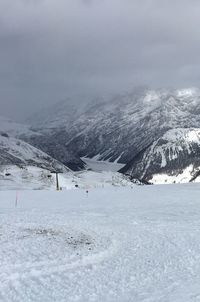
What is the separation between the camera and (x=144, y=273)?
20047mm

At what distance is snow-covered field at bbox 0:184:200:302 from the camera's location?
56.9ft

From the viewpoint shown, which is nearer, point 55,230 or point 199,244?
point 199,244

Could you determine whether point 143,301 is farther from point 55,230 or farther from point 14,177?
point 14,177

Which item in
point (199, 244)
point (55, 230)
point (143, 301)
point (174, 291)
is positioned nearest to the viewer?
point (143, 301)

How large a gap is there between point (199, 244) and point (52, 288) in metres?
9.99

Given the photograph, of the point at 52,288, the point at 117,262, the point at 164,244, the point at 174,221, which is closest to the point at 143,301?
the point at 52,288

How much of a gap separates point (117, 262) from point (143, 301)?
571 centimetres

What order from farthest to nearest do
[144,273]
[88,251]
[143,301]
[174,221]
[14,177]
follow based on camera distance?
[14,177], [174,221], [88,251], [144,273], [143,301]

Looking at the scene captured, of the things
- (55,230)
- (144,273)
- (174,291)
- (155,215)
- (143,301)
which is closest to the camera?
(143,301)

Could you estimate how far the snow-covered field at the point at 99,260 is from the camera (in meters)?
17.3

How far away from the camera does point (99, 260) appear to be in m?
22.1

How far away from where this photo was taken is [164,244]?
2558 centimetres

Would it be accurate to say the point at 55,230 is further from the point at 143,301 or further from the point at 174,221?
the point at 143,301

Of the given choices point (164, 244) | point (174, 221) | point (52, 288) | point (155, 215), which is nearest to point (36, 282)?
point (52, 288)
